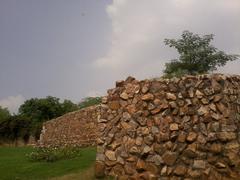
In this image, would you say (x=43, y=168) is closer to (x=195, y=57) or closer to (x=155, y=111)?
(x=155, y=111)

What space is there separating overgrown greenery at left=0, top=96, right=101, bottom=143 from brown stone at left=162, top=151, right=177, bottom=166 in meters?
25.8

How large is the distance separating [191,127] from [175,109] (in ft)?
1.87

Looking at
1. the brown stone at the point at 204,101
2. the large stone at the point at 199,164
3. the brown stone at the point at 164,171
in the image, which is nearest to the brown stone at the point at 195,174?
the large stone at the point at 199,164

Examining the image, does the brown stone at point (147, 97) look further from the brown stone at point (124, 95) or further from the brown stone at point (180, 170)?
the brown stone at point (180, 170)

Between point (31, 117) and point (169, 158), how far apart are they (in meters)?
32.6

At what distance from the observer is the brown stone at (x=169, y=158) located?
998 centimetres

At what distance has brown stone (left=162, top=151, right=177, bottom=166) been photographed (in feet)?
32.7

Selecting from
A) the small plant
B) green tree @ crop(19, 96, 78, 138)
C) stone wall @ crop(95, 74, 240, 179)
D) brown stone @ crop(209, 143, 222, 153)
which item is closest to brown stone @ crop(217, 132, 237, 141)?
stone wall @ crop(95, 74, 240, 179)

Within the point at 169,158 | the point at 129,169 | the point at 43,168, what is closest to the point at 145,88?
the point at 169,158

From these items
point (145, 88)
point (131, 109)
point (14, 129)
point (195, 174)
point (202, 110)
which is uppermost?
point (14, 129)

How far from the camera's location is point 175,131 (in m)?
10.1

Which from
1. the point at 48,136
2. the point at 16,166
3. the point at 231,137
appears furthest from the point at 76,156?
the point at 48,136

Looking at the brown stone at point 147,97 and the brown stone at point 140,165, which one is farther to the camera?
the brown stone at point 147,97

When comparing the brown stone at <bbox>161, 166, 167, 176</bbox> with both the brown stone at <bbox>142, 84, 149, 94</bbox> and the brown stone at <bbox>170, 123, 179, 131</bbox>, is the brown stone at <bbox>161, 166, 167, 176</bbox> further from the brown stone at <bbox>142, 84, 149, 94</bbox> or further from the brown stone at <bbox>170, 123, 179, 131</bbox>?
the brown stone at <bbox>142, 84, 149, 94</bbox>
